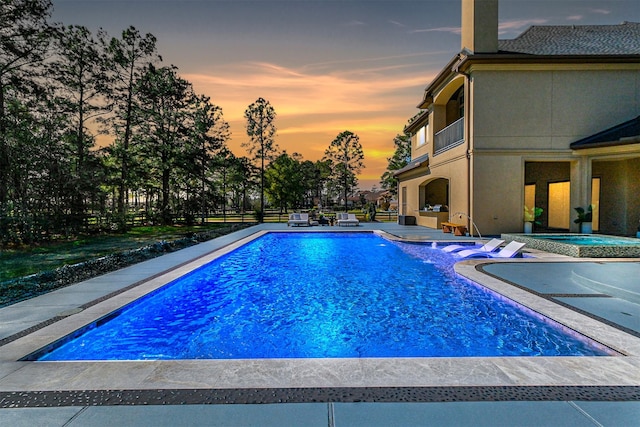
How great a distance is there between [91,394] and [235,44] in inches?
658

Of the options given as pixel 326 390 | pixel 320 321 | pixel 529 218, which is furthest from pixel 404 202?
pixel 326 390

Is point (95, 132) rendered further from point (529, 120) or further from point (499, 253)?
point (529, 120)

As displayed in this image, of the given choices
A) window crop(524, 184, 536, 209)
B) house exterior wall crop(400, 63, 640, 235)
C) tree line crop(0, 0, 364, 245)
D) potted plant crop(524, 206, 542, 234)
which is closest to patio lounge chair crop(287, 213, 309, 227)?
tree line crop(0, 0, 364, 245)

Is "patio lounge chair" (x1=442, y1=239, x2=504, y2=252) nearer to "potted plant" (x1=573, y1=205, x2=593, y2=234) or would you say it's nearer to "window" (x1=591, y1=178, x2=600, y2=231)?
"potted plant" (x1=573, y1=205, x2=593, y2=234)

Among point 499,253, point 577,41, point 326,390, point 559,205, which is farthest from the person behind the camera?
point 559,205

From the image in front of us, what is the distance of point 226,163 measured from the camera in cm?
3225

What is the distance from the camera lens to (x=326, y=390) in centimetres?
279

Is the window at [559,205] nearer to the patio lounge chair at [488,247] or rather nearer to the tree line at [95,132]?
the patio lounge chair at [488,247]

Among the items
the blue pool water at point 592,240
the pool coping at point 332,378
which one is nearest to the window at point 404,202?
the blue pool water at point 592,240

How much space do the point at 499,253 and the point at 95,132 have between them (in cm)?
2652

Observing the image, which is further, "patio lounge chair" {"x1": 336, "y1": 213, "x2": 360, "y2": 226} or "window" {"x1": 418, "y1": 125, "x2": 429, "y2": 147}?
"window" {"x1": 418, "y1": 125, "x2": 429, "y2": 147}

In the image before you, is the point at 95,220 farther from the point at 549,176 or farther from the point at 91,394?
the point at 549,176

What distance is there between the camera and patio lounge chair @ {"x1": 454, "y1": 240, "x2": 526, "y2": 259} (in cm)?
952

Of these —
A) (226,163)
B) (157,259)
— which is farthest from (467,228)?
(226,163)
